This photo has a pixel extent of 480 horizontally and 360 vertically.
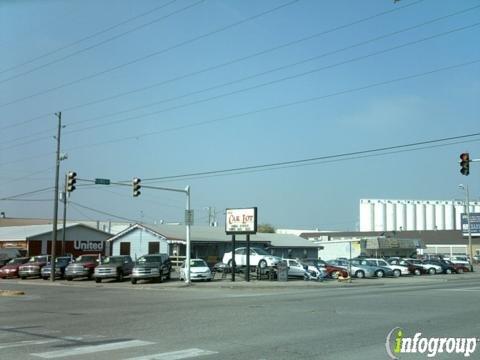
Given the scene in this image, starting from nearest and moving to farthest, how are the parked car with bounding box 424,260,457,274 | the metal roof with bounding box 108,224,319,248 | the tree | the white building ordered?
the parked car with bounding box 424,260,457,274 → the metal roof with bounding box 108,224,319,248 → the tree → the white building

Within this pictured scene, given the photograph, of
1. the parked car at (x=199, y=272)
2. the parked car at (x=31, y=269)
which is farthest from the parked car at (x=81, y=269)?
the parked car at (x=199, y=272)

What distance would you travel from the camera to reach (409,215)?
18075 centimetres

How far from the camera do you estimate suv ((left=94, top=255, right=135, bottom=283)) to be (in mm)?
39938

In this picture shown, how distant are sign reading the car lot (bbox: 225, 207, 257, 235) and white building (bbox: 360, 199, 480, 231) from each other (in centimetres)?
14189

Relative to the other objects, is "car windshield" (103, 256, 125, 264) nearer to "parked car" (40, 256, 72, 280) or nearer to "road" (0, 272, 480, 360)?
"parked car" (40, 256, 72, 280)

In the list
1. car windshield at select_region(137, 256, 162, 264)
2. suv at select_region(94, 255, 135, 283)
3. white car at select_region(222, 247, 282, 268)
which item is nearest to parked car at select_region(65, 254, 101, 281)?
suv at select_region(94, 255, 135, 283)

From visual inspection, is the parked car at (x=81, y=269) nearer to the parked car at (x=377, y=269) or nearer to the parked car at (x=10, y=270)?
the parked car at (x=10, y=270)

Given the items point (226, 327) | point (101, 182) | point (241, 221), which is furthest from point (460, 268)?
point (226, 327)

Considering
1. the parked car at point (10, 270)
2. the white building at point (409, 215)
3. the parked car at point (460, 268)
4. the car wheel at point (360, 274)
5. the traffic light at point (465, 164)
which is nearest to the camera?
the traffic light at point (465, 164)

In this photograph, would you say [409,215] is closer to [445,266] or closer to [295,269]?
Answer: [445,266]

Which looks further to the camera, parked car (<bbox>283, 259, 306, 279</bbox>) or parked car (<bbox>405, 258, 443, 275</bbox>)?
parked car (<bbox>405, 258, 443, 275</bbox>)

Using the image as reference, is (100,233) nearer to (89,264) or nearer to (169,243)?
(169,243)

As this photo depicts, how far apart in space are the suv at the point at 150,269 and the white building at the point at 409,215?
5731 inches

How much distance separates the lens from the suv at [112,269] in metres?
39.9
